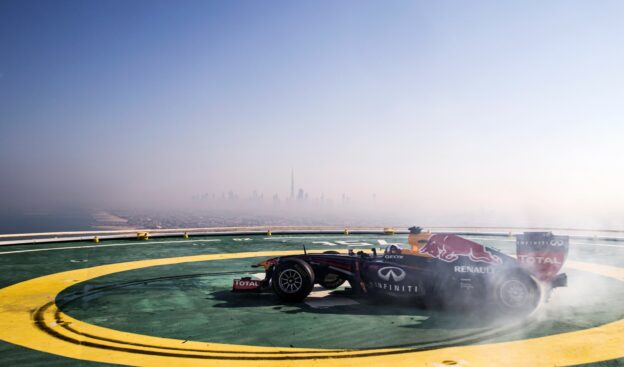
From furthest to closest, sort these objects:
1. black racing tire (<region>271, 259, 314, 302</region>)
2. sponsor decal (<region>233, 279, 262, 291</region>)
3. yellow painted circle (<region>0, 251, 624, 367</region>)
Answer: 1. sponsor decal (<region>233, 279, 262, 291</region>)
2. black racing tire (<region>271, 259, 314, 302</region>)
3. yellow painted circle (<region>0, 251, 624, 367</region>)

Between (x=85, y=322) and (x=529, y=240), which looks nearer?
(x=85, y=322)

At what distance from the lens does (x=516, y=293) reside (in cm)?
1105

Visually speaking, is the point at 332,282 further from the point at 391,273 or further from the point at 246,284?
the point at 246,284

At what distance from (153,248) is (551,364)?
2090 cm

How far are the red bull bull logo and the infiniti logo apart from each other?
2.53ft

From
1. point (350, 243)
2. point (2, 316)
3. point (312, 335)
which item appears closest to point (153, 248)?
point (350, 243)

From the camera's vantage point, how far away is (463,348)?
27.9ft

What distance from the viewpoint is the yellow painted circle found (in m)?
7.79

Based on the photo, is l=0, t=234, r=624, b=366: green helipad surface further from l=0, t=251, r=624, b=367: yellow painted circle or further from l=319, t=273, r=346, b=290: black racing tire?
l=319, t=273, r=346, b=290: black racing tire

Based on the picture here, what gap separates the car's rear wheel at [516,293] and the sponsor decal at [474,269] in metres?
0.32

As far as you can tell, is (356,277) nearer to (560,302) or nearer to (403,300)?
(403,300)

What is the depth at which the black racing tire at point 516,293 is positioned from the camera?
10938mm

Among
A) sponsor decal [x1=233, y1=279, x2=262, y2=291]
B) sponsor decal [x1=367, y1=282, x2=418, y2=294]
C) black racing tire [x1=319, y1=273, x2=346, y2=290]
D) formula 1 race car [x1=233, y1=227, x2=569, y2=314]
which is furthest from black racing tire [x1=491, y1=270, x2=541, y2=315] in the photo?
sponsor decal [x1=233, y1=279, x2=262, y2=291]

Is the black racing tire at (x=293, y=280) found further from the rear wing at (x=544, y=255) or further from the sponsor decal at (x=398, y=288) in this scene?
the rear wing at (x=544, y=255)
